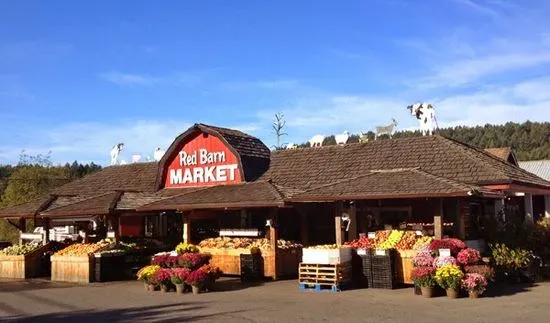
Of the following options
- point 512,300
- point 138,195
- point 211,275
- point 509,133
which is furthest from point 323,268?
point 509,133

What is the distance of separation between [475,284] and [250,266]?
23.7ft

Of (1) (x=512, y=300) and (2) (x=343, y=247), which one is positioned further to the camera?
(2) (x=343, y=247)

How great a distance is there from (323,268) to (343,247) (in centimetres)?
77

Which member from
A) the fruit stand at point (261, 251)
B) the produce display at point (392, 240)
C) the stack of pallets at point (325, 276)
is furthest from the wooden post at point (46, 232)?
the produce display at point (392, 240)

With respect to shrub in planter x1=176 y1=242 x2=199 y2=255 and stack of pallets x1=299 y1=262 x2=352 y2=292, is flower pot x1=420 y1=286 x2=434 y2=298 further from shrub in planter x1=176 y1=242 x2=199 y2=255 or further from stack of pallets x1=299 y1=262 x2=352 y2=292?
shrub in planter x1=176 y1=242 x2=199 y2=255

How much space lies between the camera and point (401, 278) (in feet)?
50.3

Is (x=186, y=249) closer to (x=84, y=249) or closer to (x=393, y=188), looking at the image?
(x=84, y=249)

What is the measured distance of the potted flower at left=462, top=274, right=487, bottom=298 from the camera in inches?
511

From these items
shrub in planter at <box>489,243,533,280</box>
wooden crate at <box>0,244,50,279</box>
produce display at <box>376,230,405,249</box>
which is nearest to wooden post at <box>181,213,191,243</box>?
wooden crate at <box>0,244,50,279</box>

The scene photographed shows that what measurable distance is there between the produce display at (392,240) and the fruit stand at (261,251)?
3.76 metres

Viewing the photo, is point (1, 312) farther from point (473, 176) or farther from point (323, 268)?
point (473, 176)

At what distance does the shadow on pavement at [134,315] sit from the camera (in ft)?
38.6

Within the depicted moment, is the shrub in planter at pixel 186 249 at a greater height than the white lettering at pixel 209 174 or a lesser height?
lesser

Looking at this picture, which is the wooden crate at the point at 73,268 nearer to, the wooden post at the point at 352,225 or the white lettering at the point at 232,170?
the white lettering at the point at 232,170
